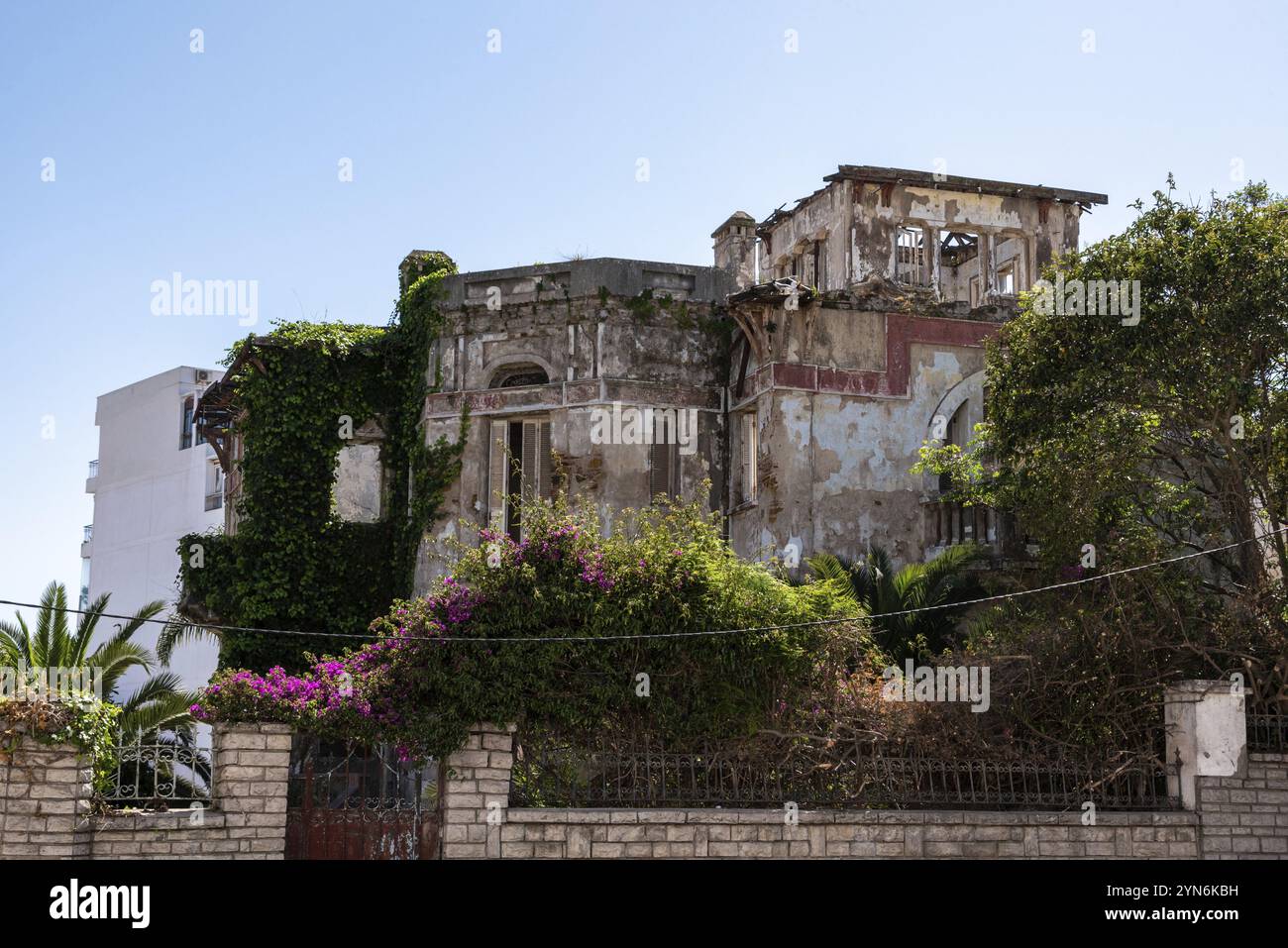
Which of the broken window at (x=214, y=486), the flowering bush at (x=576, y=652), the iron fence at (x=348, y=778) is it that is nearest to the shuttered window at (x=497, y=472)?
the flowering bush at (x=576, y=652)

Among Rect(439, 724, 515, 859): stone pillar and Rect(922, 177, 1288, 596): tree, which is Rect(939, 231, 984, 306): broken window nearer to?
Rect(922, 177, 1288, 596): tree

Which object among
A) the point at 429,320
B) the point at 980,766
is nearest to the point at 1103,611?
the point at 980,766

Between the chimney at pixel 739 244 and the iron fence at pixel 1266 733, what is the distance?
42.0 ft

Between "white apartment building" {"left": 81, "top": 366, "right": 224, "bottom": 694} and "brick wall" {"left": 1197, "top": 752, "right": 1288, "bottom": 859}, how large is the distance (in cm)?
3776

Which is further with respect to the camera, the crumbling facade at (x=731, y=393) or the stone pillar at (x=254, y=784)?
the crumbling facade at (x=731, y=393)

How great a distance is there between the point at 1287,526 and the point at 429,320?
1360 centimetres

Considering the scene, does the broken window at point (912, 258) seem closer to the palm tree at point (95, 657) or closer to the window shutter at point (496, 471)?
the window shutter at point (496, 471)

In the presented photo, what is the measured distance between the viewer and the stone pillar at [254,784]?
15.0 m

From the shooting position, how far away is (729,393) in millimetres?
24969

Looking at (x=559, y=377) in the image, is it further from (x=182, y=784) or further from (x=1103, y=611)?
(x=1103, y=611)

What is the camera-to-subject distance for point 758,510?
23641mm

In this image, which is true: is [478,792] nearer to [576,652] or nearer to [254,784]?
[576,652]

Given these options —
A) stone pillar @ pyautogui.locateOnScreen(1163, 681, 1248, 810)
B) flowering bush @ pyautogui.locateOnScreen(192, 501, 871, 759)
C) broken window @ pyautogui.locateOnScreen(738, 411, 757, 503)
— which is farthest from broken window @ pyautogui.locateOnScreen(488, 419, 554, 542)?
stone pillar @ pyautogui.locateOnScreen(1163, 681, 1248, 810)

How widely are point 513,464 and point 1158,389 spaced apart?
1012 cm
